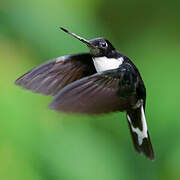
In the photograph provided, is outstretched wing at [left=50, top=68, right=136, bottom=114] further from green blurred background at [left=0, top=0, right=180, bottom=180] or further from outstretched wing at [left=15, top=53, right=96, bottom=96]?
green blurred background at [left=0, top=0, right=180, bottom=180]

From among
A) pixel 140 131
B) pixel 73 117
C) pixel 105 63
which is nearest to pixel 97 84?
pixel 105 63

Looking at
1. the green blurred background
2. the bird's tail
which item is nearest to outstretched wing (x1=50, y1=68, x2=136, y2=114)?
A: the bird's tail

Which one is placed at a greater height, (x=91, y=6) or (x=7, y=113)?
(x=91, y=6)

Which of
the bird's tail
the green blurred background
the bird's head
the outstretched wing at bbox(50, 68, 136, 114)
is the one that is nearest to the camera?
the outstretched wing at bbox(50, 68, 136, 114)

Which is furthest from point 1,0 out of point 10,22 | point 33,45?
point 33,45

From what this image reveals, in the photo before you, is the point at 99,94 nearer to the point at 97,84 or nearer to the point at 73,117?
the point at 97,84

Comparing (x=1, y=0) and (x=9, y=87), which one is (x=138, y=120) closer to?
(x=9, y=87)
